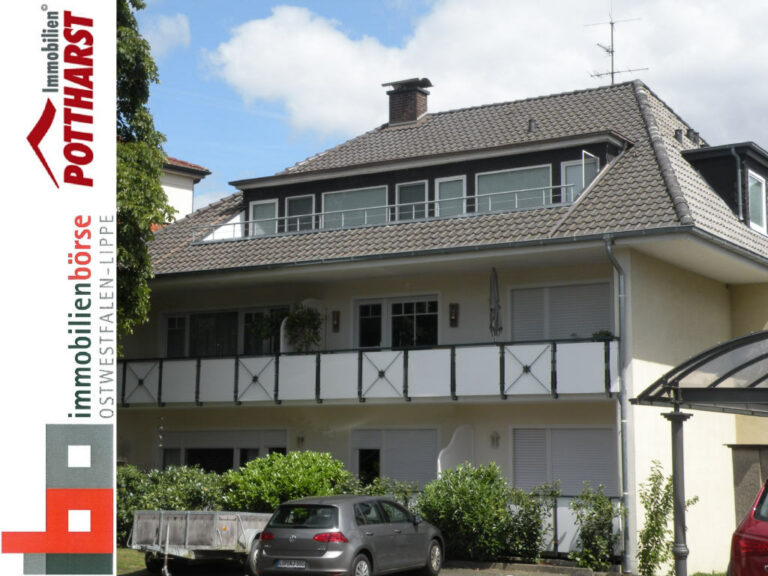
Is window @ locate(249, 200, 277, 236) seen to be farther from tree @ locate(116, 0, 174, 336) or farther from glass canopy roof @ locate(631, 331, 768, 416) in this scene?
glass canopy roof @ locate(631, 331, 768, 416)

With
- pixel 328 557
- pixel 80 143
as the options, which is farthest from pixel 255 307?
pixel 80 143

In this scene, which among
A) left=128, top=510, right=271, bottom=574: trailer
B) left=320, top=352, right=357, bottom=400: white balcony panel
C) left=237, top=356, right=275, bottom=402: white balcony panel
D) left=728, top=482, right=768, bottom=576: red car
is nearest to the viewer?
left=728, top=482, right=768, bottom=576: red car

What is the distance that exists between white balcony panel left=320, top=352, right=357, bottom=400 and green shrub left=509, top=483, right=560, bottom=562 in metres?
4.52

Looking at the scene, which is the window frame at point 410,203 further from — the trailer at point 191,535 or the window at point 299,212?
the trailer at point 191,535

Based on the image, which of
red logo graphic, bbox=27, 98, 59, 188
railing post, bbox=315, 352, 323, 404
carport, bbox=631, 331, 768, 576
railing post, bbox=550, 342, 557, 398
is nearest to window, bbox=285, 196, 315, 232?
railing post, bbox=315, 352, 323, 404

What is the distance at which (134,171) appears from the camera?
21375mm

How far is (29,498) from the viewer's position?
19.4 feet

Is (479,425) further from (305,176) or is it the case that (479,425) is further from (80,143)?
(80,143)

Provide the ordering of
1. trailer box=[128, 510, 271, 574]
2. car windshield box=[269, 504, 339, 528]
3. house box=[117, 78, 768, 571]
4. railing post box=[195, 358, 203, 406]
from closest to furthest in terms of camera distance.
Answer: car windshield box=[269, 504, 339, 528]
trailer box=[128, 510, 271, 574]
house box=[117, 78, 768, 571]
railing post box=[195, 358, 203, 406]

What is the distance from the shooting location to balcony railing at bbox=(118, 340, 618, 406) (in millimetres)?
20469

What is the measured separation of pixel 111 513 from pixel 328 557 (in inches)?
432

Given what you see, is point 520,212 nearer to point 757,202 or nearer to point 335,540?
point 757,202

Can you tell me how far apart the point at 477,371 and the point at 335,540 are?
598cm

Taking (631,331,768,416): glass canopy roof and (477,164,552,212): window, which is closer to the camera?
(631,331,768,416): glass canopy roof
